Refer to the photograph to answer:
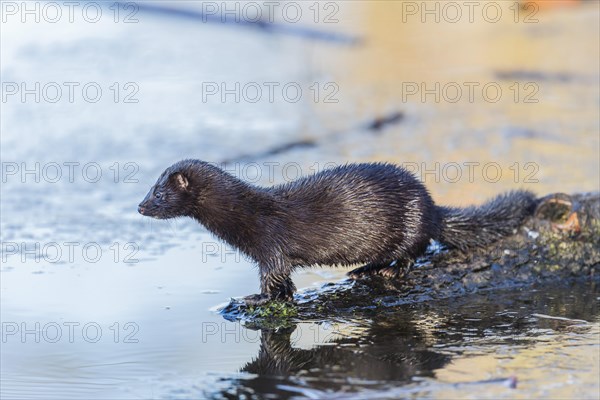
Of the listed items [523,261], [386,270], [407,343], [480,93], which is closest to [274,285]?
[386,270]

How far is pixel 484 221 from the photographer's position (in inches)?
246

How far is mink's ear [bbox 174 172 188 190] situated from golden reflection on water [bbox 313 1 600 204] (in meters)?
2.79

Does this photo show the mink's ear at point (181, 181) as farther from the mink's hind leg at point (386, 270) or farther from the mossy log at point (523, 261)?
the mink's hind leg at point (386, 270)

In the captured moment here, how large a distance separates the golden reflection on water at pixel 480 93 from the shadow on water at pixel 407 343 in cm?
246

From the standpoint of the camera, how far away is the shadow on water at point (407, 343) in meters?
4.70

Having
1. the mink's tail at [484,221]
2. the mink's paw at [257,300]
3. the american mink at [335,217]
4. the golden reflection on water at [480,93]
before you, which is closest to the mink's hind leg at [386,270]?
the american mink at [335,217]

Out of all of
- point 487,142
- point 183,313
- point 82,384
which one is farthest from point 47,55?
point 82,384

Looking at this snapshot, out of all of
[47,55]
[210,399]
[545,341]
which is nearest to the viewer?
[210,399]

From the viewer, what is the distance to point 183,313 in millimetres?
6016

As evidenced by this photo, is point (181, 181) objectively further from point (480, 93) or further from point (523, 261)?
point (480, 93)

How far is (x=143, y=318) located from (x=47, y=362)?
767 millimetres

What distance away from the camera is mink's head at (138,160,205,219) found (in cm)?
631

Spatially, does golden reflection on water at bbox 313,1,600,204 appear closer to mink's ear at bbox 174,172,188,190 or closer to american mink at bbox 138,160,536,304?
american mink at bbox 138,160,536,304

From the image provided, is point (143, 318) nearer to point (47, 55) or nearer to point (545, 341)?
point (545, 341)
